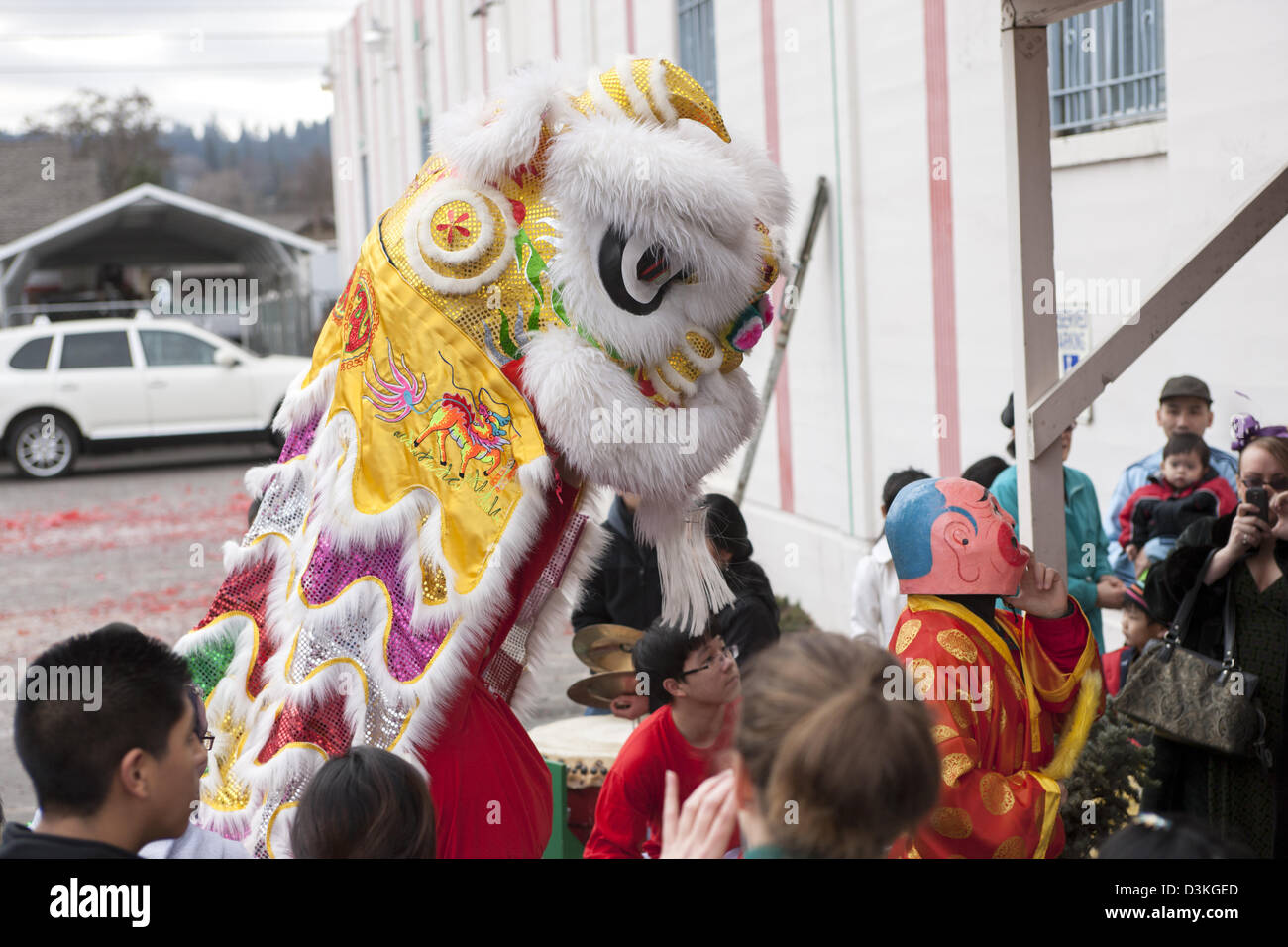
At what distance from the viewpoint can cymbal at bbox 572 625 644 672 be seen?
4.15 metres

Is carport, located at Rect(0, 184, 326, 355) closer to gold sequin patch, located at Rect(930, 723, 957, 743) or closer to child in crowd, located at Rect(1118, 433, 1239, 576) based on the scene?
child in crowd, located at Rect(1118, 433, 1239, 576)

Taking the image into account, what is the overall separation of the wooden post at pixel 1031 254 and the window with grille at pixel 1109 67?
7.71 ft

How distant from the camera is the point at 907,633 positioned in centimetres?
249

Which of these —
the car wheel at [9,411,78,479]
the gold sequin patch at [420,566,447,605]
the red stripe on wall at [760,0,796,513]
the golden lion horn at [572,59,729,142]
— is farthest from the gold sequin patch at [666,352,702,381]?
the car wheel at [9,411,78,479]

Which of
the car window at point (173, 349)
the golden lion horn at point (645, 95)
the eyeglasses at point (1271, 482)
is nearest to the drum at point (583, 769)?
the eyeglasses at point (1271, 482)

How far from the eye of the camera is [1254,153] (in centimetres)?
480

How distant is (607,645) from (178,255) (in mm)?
37153

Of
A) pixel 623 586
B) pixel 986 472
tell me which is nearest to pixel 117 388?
pixel 623 586

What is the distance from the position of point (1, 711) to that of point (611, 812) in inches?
233

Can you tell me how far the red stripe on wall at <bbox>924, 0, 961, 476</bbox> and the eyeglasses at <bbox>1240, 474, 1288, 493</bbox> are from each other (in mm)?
3230

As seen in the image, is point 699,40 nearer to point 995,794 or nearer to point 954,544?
point 954,544
